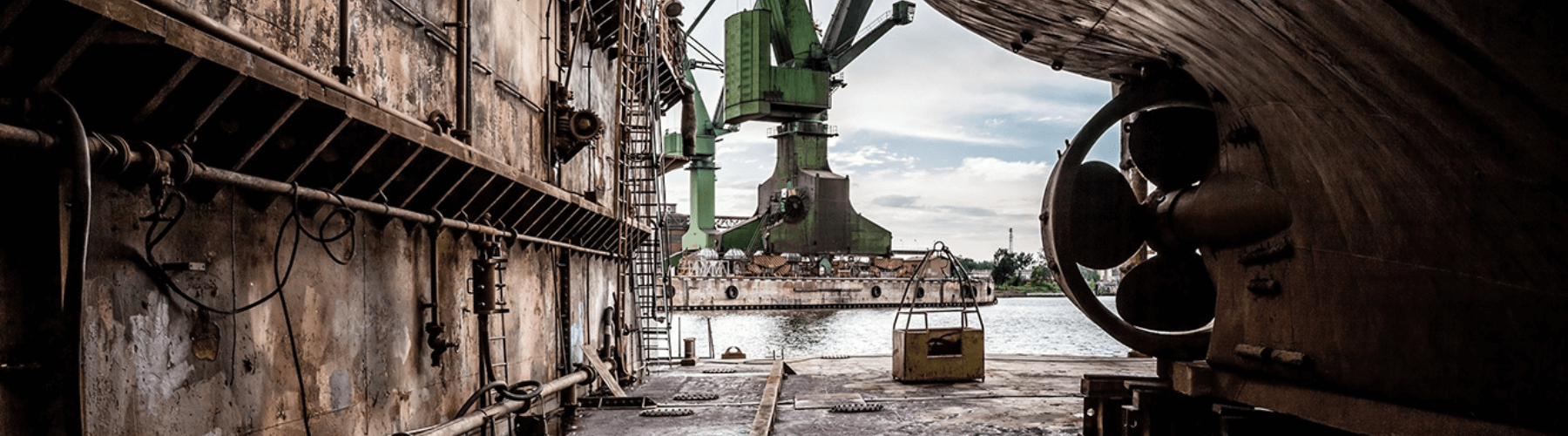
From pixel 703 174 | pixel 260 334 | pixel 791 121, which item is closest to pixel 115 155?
pixel 260 334

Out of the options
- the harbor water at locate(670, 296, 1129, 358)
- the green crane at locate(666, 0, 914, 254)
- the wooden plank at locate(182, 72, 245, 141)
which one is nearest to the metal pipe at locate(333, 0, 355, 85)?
the wooden plank at locate(182, 72, 245, 141)

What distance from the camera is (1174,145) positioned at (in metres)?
7.30

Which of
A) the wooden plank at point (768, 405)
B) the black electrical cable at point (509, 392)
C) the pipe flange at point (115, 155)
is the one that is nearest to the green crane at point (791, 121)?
the wooden plank at point (768, 405)

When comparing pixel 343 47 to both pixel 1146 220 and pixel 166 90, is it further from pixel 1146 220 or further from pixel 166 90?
pixel 1146 220

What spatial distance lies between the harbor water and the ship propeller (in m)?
19.1

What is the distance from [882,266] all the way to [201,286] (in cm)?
5765

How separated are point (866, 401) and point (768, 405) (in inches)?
68.7

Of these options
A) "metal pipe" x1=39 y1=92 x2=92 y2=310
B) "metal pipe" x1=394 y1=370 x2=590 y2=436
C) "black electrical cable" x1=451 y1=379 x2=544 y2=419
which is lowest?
"metal pipe" x1=394 y1=370 x2=590 y2=436

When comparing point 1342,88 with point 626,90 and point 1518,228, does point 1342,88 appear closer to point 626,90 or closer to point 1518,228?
point 1518,228

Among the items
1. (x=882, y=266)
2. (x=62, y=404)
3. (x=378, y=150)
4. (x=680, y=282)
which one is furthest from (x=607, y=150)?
(x=882, y=266)

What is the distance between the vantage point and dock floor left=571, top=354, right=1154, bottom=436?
33.6 ft

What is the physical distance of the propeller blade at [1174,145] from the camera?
7156 mm

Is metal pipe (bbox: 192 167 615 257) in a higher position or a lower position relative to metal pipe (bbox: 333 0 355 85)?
lower

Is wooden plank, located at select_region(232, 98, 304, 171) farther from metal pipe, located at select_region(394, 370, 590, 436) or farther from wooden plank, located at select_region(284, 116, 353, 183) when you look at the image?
metal pipe, located at select_region(394, 370, 590, 436)
